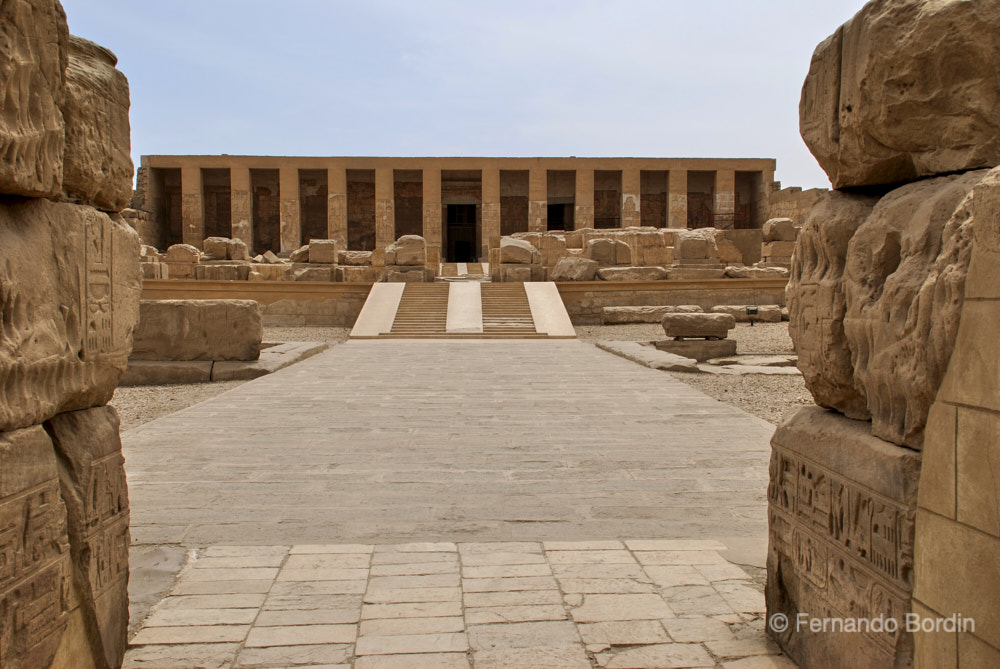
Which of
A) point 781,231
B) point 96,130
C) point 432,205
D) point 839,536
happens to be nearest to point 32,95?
point 96,130

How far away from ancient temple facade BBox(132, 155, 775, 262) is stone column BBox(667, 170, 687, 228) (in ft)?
0.13

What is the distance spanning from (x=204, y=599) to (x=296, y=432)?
270 centimetres

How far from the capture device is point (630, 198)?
28047mm

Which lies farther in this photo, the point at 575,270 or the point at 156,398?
the point at 575,270

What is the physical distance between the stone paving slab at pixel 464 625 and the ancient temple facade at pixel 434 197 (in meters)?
25.5

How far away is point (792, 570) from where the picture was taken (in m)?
2.10

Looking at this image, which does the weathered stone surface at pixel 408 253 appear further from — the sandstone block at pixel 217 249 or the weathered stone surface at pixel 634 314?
the sandstone block at pixel 217 249

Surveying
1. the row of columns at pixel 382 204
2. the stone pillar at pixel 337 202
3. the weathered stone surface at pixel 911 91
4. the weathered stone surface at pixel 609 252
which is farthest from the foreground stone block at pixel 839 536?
the stone pillar at pixel 337 202

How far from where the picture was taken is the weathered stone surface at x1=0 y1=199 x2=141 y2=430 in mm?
1573

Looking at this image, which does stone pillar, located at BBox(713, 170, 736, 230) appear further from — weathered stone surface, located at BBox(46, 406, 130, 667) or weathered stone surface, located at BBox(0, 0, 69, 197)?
weathered stone surface, located at BBox(0, 0, 69, 197)

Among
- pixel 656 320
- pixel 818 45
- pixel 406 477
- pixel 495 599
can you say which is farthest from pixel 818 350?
pixel 656 320

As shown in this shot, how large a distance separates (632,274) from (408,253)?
212 inches

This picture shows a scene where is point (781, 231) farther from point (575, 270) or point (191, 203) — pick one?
point (191, 203)

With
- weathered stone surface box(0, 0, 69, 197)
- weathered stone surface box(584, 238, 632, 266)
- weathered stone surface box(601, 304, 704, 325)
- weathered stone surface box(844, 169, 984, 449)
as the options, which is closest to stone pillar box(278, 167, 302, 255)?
weathered stone surface box(584, 238, 632, 266)
